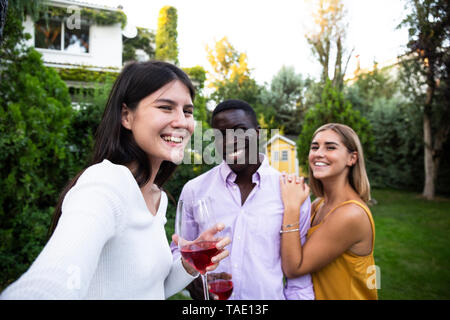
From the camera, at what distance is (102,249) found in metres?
1.02

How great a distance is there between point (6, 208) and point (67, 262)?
4672 mm

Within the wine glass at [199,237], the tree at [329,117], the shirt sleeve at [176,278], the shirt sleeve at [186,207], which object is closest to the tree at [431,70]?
the tree at [329,117]

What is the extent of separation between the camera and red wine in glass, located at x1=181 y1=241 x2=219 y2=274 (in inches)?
51.4

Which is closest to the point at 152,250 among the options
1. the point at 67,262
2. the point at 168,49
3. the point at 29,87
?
the point at 67,262

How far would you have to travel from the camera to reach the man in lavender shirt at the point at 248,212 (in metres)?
2.15

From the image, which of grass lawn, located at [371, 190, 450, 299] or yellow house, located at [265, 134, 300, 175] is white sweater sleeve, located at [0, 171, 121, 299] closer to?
grass lawn, located at [371, 190, 450, 299]

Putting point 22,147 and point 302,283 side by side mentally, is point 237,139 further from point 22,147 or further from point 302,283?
point 22,147

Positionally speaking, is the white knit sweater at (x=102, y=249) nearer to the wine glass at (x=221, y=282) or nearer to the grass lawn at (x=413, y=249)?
the wine glass at (x=221, y=282)

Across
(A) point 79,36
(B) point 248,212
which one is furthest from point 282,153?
(B) point 248,212

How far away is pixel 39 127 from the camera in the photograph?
4445mm

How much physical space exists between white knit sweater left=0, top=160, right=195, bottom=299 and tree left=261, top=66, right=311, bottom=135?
2411 centimetres

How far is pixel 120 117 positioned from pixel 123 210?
20.8 inches

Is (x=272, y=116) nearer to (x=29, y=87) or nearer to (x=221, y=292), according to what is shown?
(x=29, y=87)

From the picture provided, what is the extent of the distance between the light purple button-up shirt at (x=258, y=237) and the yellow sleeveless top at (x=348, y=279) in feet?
0.37
